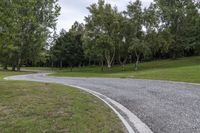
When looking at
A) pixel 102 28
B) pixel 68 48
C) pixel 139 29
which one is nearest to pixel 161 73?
pixel 139 29

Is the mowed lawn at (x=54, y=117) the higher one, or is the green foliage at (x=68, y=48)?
the green foliage at (x=68, y=48)

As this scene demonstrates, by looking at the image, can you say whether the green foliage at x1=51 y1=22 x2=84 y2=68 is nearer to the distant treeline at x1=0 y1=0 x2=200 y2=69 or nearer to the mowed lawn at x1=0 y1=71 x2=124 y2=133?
the distant treeline at x1=0 y1=0 x2=200 y2=69

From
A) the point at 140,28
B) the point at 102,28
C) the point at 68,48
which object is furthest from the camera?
the point at 68,48

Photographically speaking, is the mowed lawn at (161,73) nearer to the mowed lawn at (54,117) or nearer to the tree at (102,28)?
the tree at (102,28)

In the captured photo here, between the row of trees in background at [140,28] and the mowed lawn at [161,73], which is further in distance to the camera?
the row of trees in background at [140,28]

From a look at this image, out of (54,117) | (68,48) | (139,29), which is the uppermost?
(139,29)

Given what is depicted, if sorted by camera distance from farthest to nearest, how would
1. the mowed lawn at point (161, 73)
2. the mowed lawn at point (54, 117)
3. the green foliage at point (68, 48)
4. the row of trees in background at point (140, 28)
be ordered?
the green foliage at point (68, 48)
the row of trees in background at point (140, 28)
the mowed lawn at point (161, 73)
the mowed lawn at point (54, 117)

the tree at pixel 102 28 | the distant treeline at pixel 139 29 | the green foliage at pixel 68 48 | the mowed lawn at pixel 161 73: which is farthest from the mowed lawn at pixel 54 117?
the green foliage at pixel 68 48

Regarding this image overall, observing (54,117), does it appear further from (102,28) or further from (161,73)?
(102,28)

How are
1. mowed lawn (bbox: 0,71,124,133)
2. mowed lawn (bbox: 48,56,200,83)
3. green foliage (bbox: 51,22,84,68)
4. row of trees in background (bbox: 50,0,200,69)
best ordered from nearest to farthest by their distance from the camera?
mowed lawn (bbox: 0,71,124,133), mowed lawn (bbox: 48,56,200,83), row of trees in background (bbox: 50,0,200,69), green foliage (bbox: 51,22,84,68)

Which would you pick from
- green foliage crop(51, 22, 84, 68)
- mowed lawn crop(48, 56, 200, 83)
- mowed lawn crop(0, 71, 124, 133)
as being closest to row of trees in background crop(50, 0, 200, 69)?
mowed lawn crop(48, 56, 200, 83)

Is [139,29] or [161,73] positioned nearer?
[161,73]

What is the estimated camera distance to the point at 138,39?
49656 mm

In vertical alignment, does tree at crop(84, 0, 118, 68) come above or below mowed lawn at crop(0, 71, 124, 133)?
above
